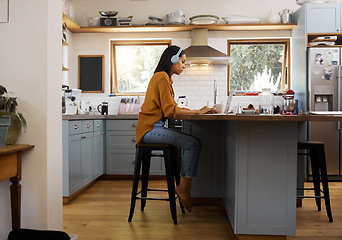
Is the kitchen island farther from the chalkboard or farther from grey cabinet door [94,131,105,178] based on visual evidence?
the chalkboard

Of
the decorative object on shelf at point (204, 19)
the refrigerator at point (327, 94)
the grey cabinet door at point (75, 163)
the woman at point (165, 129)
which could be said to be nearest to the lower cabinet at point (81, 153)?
the grey cabinet door at point (75, 163)

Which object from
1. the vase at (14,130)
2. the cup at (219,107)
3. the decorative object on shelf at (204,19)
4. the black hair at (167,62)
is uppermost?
the decorative object on shelf at (204,19)

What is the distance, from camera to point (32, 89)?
6.84ft

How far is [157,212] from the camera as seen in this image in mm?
3203

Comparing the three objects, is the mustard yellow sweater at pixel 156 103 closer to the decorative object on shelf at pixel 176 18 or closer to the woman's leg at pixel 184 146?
the woman's leg at pixel 184 146

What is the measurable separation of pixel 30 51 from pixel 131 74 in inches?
145

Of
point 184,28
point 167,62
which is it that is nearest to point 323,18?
point 184,28

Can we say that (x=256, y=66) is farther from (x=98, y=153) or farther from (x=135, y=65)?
(x=98, y=153)

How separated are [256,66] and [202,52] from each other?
3.45ft

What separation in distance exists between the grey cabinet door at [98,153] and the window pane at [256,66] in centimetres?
231

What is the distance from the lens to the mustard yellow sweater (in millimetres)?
2863

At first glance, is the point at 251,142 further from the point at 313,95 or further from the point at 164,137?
the point at 313,95

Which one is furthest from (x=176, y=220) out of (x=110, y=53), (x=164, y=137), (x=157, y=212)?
(x=110, y=53)

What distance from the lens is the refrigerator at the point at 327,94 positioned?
4.91m
